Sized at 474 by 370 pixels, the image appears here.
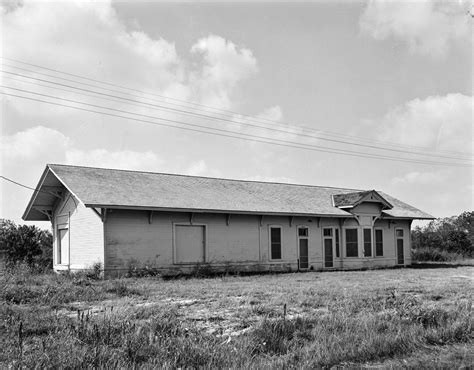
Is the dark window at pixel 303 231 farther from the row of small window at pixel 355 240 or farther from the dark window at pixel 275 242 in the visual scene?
the dark window at pixel 275 242

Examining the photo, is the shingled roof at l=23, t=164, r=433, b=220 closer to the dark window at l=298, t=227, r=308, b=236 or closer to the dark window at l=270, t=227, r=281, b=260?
the dark window at l=298, t=227, r=308, b=236

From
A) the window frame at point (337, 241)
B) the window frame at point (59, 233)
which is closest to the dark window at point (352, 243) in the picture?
the window frame at point (337, 241)

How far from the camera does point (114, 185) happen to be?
22359 mm

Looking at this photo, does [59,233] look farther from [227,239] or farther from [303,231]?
[303,231]

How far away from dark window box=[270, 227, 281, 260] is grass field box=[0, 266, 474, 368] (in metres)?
13.1

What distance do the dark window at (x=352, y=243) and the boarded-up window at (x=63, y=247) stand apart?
13.8m

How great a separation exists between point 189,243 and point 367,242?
10.9 metres

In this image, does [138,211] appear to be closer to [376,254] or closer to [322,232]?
[322,232]

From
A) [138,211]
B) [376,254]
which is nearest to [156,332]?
[138,211]

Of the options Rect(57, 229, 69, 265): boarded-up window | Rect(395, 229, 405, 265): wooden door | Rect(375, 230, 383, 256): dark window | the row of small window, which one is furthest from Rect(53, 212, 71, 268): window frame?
Rect(395, 229, 405, 265): wooden door

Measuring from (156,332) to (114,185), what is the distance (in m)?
15.2

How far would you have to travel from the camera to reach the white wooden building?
20.7 metres

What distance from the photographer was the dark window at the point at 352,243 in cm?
2838

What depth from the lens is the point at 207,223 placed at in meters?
23.1
